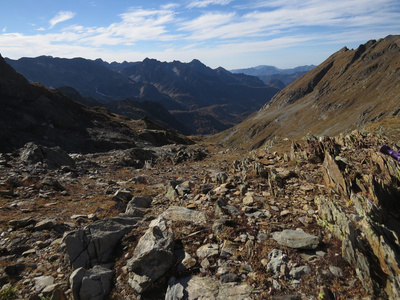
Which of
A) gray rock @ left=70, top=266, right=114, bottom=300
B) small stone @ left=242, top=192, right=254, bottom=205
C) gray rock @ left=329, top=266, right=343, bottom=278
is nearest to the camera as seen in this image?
gray rock @ left=329, top=266, right=343, bottom=278

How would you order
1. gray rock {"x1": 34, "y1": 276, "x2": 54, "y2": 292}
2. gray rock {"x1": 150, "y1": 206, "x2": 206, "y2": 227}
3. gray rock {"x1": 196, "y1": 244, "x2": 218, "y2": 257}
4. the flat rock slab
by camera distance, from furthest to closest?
gray rock {"x1": 150, "y1": 206, "x2": 206, "y2": 227}
gray rock {"x1": 196, "y1": 244, "x2": 218, "y2": 257}
gray rock {"x1": 34, "y1": 276, "x2": 54, "y2": 292}
the flat rock slab

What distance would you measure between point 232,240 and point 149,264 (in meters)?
2.91

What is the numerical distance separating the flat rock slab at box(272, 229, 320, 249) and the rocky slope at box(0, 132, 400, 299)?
3 centimetres

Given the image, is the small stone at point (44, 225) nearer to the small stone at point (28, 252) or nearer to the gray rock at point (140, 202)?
the small stone at point (28, 252)

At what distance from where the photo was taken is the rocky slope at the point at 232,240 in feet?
20.5

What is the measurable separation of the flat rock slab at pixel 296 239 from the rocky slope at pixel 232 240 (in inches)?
1.2

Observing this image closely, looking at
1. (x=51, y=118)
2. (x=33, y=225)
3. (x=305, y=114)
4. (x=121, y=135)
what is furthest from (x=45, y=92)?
(x=305, y=114)

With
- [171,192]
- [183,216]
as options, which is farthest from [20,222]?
[183,216]

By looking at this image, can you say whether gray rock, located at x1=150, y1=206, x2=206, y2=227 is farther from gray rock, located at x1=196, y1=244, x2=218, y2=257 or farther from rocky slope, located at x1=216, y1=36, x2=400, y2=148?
rocky slope, located at x1=216, y1=36, x2=400, y2=148

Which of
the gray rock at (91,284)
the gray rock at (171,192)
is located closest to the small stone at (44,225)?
the gray rock at (91,284)

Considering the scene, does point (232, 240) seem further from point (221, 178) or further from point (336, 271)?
point (221, 178)

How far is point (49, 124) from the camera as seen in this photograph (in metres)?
51.0

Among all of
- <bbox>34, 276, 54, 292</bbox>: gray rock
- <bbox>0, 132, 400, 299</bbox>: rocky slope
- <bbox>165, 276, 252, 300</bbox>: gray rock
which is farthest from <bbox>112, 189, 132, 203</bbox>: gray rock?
<bbox>165, 276, 252, 300</bbox>: gray rock

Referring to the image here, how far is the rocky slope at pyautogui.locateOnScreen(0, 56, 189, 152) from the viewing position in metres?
44.2
